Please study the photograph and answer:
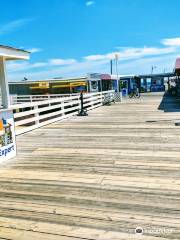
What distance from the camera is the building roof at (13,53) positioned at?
6.82 meters

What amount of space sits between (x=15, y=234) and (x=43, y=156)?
3.77m

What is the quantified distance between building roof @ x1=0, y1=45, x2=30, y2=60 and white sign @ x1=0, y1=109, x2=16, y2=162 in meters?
1.26

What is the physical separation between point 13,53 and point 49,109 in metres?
6.21

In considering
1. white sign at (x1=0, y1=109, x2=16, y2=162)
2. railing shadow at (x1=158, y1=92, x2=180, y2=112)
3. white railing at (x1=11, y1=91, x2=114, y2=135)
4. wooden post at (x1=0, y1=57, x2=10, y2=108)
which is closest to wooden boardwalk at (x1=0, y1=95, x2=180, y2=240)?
white sign at (x1=0, y1=109, x2=16, y2=162)

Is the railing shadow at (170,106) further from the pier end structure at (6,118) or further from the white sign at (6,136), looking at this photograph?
the white sign at (6,136)

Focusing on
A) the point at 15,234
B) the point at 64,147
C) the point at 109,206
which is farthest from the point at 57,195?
the point at 64,147

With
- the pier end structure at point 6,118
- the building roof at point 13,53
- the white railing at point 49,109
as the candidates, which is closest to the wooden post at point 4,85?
the pier end structure at point 6,118

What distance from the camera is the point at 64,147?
321 inches

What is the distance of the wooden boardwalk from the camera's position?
11.8 feet

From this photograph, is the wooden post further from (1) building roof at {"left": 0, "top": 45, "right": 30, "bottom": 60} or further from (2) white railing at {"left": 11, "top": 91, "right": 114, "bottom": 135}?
(2) white railing at {"left": 11, "top": 91, "right": 114, "bottom": 135}

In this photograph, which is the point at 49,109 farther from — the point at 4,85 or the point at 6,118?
the point at 6,118

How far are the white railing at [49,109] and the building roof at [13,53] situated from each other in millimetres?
1944

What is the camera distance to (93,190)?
15.9 ft
